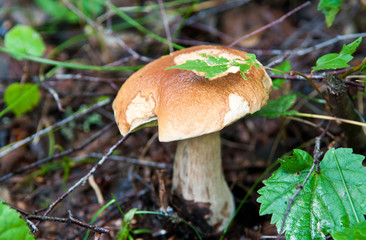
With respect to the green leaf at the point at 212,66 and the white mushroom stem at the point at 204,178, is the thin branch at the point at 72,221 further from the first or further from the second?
the green leaf at the point at 212,66

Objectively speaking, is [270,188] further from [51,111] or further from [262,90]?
[51,111]

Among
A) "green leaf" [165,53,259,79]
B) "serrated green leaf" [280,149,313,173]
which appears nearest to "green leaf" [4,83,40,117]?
"green leaf" [165,53,259,79]

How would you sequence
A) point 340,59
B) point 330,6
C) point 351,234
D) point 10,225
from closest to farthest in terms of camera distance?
1. point 351,234
2. point 10,225
3. point 340,59
4. point 330,6

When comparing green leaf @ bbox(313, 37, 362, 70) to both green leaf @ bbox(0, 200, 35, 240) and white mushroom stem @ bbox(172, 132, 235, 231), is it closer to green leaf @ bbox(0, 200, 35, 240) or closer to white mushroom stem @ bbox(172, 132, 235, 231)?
white mushroom stem @ bbox(172, 132, 235, 231)

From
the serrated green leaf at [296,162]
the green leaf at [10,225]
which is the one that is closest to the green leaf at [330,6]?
the serrated green leaf at [296,162]

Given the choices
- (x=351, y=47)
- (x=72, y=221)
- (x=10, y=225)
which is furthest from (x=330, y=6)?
(x=10, y=225)

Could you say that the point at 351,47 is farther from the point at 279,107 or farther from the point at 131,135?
the point at 131,135
